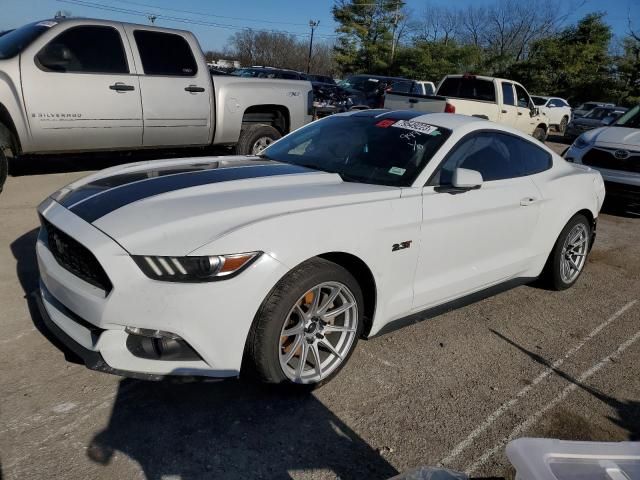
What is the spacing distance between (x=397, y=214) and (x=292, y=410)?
49.1 inches

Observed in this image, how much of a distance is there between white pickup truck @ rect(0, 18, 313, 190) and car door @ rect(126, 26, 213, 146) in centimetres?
1

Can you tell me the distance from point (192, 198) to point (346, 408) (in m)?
1.40

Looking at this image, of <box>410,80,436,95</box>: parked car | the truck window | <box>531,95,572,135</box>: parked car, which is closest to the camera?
the truck window

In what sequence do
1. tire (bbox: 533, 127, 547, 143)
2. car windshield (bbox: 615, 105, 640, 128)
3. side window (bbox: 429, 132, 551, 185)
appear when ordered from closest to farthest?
1. side window (bbox: 429, 132, 551, 185)
2. car windshield (bbox: 615, 105, 640, 128)
3. tire (bbox: 533, 127, 547, 143)

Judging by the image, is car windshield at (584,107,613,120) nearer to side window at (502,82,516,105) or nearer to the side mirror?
side window at (502,82,516,105)

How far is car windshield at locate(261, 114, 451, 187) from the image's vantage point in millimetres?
3494

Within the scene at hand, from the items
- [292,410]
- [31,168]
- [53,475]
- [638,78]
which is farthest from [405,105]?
[638,78]

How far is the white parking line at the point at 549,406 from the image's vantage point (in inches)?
101

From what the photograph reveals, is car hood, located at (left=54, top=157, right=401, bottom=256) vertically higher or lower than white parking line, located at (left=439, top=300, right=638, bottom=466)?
higher

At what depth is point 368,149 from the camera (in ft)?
12.3

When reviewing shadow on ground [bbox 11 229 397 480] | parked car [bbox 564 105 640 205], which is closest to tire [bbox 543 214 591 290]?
shadow on ground [bbox 11 229 397 480]

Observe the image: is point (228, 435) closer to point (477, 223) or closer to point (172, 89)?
point (477, 223)

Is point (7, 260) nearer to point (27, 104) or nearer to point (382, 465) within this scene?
point (27, 104)

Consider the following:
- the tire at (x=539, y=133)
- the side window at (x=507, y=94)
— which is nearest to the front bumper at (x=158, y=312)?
the side window at (x=507, y=94)
